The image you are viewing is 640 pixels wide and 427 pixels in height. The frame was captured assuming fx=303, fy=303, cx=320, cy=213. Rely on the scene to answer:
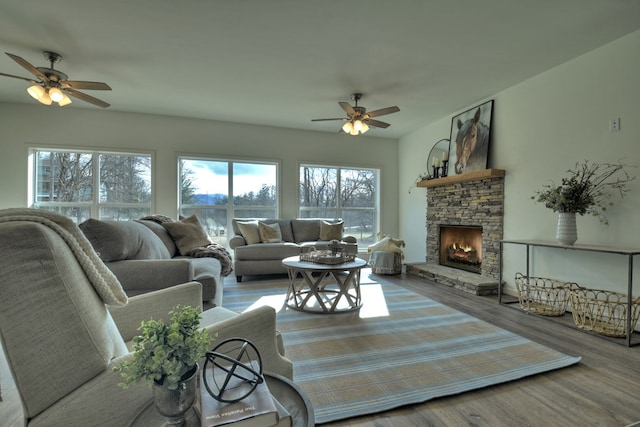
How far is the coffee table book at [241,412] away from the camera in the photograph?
2.16 ft

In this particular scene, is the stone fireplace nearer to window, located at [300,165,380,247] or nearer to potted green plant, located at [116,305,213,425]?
window, located at [300,165,380,247]

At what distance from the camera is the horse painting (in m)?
4.21

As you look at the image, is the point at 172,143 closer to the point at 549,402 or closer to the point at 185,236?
the point at 185,236

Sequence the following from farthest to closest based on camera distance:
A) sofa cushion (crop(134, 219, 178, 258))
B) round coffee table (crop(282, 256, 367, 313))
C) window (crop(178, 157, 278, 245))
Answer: window (crop(178, 157, 278, 245))
sofa cushion (crop(134, 219, 178, 258))
round coffee table (crop(282, 256, 367, 313))

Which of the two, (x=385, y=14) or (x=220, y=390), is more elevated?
(x=385, y=14)

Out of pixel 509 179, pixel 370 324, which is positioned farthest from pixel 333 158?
pixel 370 324

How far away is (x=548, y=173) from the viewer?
11.2 feet

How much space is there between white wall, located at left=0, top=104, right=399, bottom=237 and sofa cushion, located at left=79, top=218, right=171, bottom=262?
2853 mm

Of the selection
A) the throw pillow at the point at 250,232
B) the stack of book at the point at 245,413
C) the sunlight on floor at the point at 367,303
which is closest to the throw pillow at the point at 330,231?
the throw pillow at the point at 250,232

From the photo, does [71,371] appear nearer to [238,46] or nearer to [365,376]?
[365,376]

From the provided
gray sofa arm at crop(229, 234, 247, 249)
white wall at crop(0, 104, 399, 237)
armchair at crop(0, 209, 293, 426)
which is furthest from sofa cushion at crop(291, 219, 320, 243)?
armchair at crop(0, 209, 293, 426)

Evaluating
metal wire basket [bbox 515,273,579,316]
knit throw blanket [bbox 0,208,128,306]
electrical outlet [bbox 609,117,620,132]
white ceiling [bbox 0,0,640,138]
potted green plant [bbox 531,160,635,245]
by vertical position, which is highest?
white ceiling [bbox 0,0,640,138]

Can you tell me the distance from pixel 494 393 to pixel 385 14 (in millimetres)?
2774

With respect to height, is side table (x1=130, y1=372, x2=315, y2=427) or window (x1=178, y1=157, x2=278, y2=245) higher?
window (x1=178, y1=157, x2=278, y2=245)
